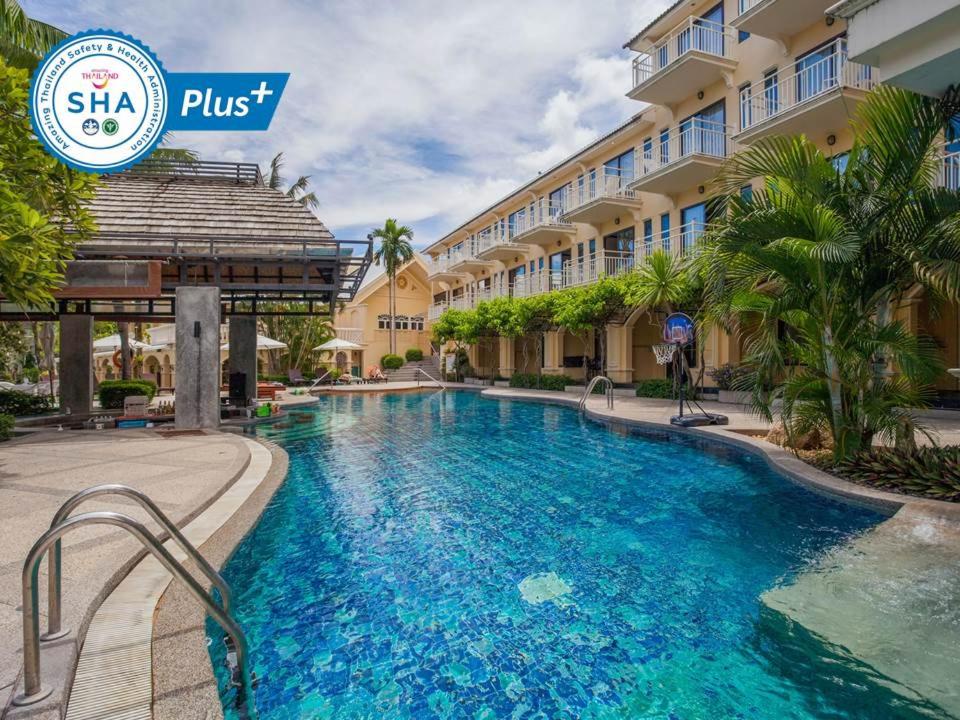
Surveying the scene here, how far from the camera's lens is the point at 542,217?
97.0 ft

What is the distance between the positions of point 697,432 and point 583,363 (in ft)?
52.0

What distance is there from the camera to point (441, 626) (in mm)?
4133

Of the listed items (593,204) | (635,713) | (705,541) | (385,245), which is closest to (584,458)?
(705,541)

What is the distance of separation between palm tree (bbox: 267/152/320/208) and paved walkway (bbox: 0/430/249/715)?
2295cm

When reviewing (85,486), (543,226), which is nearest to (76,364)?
(85,486)

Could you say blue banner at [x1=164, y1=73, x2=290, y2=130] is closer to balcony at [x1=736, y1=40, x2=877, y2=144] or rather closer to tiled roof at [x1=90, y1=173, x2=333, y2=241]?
tiled roof at [x1=90, y1=173, x2=333, y2=241]

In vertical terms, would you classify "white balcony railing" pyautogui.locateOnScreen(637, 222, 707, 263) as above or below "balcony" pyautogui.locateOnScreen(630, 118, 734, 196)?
below

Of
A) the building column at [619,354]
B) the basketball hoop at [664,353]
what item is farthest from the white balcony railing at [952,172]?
the building column at [619,354]

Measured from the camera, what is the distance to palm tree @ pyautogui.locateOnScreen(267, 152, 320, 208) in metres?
32.3

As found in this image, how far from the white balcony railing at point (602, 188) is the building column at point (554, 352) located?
21.4 ft

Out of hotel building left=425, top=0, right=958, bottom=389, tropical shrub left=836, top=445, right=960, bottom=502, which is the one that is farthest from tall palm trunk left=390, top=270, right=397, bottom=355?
tropical shrub left=836, top=445, right=960, bottom=502

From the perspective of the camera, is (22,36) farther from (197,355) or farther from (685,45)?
(685,45)

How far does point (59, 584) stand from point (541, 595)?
3.38 m

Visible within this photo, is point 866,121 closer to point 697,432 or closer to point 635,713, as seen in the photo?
point 697,432
